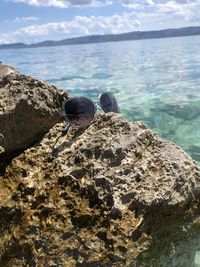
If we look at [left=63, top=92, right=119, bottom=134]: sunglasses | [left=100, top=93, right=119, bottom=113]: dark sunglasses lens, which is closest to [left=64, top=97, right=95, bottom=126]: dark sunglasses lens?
[left=63, top=92, right=119, bottom=134]: sunglasses

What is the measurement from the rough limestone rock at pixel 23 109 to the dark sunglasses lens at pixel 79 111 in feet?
0.66

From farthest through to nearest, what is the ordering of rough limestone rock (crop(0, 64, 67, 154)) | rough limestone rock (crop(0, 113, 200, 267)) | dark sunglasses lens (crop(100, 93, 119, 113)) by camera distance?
dark sunglasses lens (crop(100, 93, 119, 113)), rough limestone rock (crop(0, 64, 67, 154)), rough limestone rock (crop(0, 113, 200, 267))

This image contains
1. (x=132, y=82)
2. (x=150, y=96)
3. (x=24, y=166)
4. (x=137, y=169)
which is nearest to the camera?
(x=137, y=169)

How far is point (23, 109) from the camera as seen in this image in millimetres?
3721

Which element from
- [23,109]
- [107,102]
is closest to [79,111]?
[23,109]

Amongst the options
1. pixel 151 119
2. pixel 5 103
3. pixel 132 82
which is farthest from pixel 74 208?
pixel 132 82

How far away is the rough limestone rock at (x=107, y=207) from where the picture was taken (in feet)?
9.29

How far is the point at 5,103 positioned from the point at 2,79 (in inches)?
10.7

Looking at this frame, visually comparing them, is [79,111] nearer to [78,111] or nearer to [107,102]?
[78,111]

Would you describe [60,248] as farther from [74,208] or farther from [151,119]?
[151,119]

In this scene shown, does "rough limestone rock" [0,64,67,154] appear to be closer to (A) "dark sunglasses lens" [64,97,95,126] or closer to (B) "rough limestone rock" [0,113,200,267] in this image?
(A) "dark sunglasses lens" [64,97,95,126]

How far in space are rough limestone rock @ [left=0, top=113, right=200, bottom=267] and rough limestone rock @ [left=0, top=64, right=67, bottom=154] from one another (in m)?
0.45

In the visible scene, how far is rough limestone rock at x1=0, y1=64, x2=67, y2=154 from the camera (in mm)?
3684

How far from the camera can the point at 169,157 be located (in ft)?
10.3
